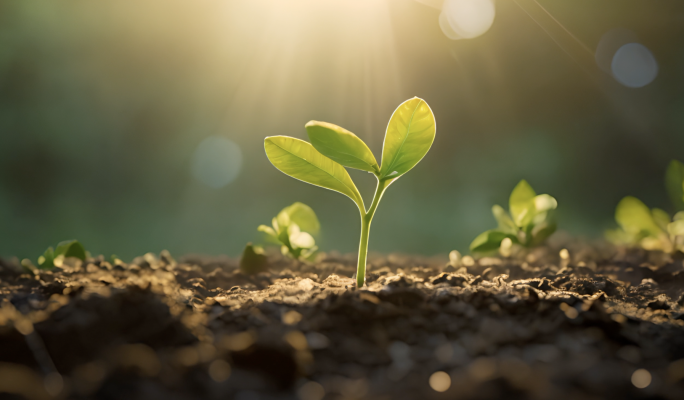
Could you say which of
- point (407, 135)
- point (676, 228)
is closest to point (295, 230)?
point (407, 135)

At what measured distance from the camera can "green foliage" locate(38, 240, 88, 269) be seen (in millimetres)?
1131

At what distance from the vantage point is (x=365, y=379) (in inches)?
17.1

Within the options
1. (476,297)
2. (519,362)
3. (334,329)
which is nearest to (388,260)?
(476,297)

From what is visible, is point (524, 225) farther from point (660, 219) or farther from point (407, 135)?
point (407, 135)

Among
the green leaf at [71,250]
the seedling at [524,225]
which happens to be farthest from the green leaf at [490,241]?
the green leaf at [71,250]

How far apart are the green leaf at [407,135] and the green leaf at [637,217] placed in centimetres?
108

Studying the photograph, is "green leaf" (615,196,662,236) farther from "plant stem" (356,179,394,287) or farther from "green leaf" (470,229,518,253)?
"plant stem" (356,179,394,287)

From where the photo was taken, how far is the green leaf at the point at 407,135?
2.39ft

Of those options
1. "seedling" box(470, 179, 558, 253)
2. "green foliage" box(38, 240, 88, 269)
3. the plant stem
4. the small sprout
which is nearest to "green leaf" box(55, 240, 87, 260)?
"green foliage" box(38, 240, 88, 269)

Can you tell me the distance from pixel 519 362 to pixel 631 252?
3.77 ft

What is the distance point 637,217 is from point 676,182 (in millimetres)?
171

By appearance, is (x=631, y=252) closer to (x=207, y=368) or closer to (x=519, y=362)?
(x=519, y=362)

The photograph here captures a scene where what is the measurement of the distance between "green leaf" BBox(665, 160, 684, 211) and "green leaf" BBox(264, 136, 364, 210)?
1168 mm

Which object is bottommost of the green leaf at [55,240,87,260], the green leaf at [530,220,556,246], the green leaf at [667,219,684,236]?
the green leaf at [55,240,87,260]
